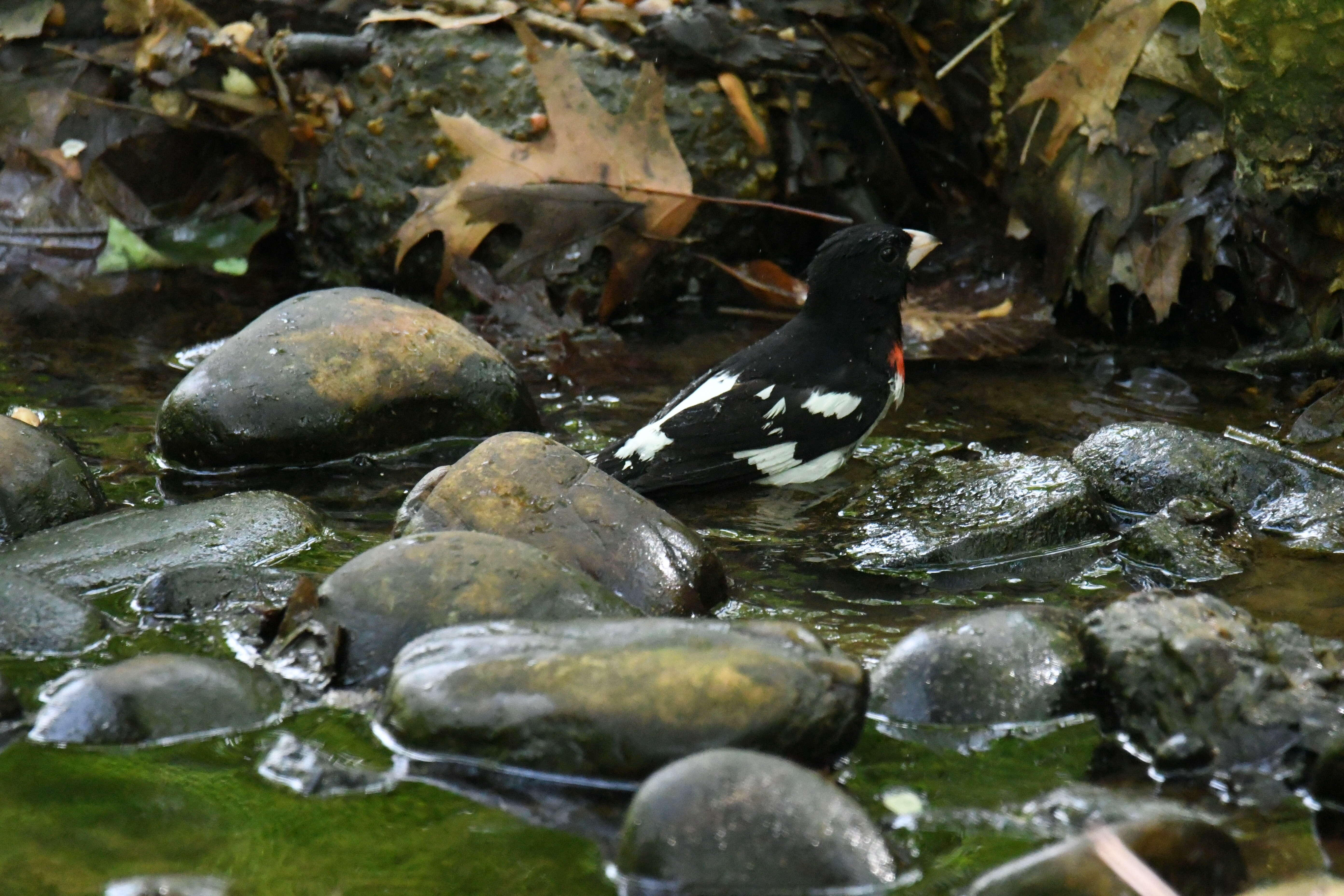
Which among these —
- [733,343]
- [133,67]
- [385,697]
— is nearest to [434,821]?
[385,697]

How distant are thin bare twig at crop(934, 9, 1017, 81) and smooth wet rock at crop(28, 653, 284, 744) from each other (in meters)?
5.05

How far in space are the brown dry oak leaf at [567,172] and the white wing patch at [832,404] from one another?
2025 millimetres

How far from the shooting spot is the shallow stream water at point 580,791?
2604 millimetres

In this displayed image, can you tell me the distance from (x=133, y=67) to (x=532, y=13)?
90.8 inches

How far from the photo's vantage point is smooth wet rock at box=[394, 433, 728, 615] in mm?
3828

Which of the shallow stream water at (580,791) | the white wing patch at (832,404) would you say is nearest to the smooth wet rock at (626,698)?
the shallow stream water at (580,791)

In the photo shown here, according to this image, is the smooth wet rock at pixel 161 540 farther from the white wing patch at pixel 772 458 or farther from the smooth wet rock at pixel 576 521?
the white wing patch at pixel 772 458

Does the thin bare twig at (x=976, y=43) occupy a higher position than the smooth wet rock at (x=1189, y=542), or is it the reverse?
the thin bare twig at (x=976, y=43)

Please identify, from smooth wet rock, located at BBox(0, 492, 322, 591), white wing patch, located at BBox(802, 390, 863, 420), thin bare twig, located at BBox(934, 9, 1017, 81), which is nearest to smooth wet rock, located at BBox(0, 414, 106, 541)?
smooth wet rock, located at BBox(0, 492, 322, 591)

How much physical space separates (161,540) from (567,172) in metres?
3.49

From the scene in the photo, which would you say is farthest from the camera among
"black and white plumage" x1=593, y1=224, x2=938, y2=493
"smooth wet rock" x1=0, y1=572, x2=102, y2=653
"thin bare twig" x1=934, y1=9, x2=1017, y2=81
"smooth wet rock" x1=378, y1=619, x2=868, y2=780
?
"thin bare twig" x1=934, y1=9, x2=1017, y2=81

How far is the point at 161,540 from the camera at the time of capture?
4113 mm

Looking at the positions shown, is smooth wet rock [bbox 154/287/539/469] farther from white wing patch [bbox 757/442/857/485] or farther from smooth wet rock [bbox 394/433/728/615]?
smooth wet rock [bbox 394/433/728/615]

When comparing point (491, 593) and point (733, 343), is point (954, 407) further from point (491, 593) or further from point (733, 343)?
point (491, 593)
